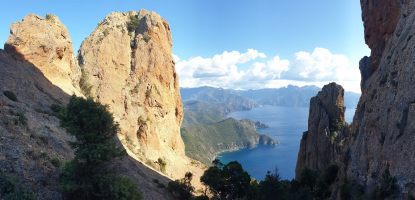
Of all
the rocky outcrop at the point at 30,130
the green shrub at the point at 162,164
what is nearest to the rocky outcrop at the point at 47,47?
the rocky outcrop at the point at 30,130

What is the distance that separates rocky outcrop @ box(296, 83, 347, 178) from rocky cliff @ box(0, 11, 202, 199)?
2782cm

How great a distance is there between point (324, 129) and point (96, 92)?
175ft

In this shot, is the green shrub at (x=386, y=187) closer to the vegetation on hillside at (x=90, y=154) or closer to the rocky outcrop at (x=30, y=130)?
the vegetation on hillside at (x=90, y=154)

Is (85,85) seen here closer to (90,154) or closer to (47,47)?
(47,47)

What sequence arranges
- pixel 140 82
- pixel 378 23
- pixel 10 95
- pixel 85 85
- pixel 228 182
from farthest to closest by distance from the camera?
pixel 140 82 < pixel 85 85 < pixel 228 182 < pixel 378 23 < pixel 10 95

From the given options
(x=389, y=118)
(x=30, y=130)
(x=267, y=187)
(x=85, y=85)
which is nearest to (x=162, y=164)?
(x=85, y=85)

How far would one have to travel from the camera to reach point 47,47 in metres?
78.5

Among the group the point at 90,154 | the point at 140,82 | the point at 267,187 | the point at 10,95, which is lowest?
the point at 267,187

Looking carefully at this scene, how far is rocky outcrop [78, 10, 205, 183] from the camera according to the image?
311ft

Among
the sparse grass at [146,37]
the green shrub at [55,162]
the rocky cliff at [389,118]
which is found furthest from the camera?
the sparse grass at [146,37]

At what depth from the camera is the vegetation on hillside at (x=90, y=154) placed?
116 ft

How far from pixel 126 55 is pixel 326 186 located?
6302 centimetres

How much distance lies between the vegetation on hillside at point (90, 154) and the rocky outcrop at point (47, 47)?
43.4m

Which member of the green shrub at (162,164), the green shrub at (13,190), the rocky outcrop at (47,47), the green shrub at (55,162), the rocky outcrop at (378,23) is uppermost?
the rocky outcrop at (378,23)
